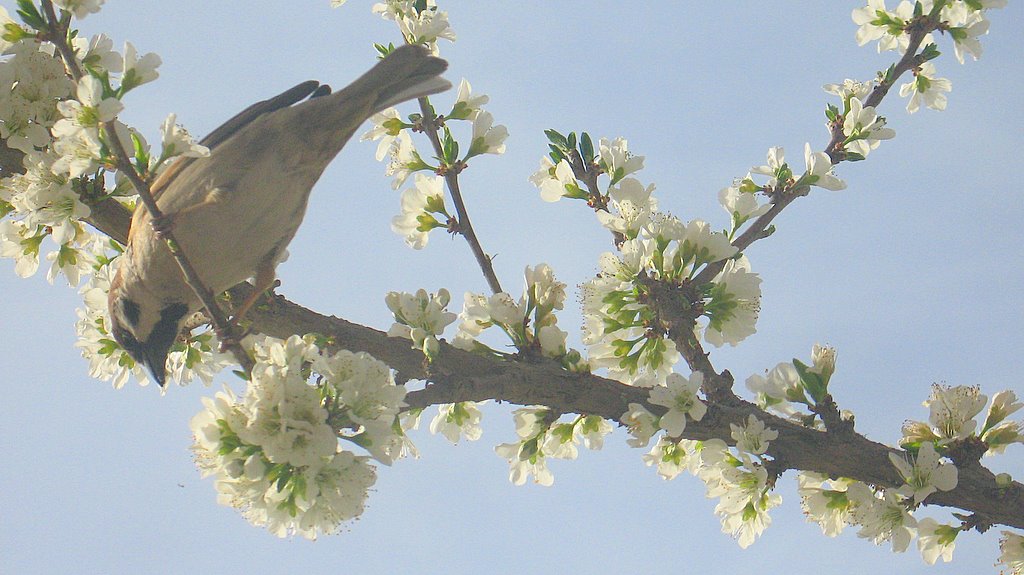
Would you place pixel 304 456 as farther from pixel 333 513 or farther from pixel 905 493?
pixel 905 493

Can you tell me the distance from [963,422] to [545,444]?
5.97 ft

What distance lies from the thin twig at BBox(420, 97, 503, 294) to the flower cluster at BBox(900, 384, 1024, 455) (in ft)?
6.31

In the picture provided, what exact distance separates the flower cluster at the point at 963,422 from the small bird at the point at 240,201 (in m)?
2.54

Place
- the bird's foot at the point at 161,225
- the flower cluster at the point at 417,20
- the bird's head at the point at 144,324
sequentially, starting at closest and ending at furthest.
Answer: the bird's foot at the point at 161,225, the bird's head at the point at 144,324, the flower cluster at the point at 417,20

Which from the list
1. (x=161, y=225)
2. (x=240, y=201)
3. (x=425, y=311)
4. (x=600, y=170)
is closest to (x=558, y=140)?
(x=600, y=170)

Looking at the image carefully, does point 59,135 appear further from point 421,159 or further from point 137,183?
point 421,159

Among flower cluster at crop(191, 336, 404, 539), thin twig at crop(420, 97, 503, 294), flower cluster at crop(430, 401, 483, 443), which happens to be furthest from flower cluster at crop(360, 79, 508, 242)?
flower cluster at crop(191, 336, 404, 539)

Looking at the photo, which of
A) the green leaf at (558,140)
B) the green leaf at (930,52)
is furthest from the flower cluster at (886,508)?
the green leaf at (930,52)

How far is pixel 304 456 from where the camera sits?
2.71 m

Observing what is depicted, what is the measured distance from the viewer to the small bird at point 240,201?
161 inches

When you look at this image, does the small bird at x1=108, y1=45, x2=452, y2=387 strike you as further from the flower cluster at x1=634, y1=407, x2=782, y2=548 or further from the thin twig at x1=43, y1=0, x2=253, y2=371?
the flower cluster at x1=634, y1=407, x2=782, y2=548

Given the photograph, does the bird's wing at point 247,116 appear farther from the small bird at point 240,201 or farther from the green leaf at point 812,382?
the green leaf at point 812,382

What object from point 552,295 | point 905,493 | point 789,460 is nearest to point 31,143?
point 552,295

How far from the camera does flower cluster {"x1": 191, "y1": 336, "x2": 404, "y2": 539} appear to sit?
2719 millimetres
